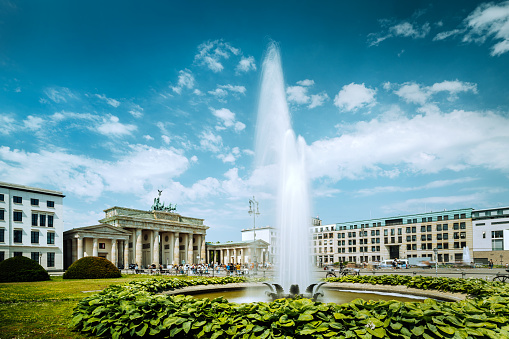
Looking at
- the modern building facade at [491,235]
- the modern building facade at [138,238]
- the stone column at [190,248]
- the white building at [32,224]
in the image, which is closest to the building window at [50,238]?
the white building at [32,224]

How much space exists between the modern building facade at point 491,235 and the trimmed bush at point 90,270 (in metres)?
95.6

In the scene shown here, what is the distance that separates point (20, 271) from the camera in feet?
120

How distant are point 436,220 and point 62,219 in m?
110

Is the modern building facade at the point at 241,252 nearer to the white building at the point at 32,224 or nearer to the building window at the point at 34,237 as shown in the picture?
the white building at the point at 32,224

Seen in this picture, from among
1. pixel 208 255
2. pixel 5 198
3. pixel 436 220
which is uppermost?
pixel 5 198

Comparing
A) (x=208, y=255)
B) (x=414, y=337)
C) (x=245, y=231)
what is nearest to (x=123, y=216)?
(x=208, y=255)

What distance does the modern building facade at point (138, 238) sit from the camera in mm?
77938

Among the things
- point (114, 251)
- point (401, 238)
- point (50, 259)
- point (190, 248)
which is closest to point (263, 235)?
Answer: point (190, 248)

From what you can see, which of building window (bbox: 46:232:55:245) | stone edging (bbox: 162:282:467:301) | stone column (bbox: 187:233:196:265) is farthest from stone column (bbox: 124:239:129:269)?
stone edging (bbox: 162:282:467:301)

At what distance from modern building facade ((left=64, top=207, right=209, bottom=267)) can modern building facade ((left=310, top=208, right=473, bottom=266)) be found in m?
40.2

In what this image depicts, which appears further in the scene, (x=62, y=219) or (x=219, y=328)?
(x=62, y=219)

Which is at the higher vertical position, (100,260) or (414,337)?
(414,337)

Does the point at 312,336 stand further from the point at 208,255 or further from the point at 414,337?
the point at 208,255

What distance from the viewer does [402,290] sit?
782 inches
